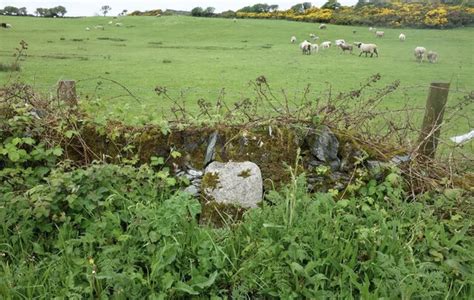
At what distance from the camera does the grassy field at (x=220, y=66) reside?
1247 centimetres

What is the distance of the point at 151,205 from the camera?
3684 mm

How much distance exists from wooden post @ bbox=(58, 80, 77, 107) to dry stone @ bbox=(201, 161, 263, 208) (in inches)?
70.2

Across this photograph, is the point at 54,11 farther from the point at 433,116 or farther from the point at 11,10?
the point at 433,116

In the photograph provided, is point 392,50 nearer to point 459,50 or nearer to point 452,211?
point 459,50

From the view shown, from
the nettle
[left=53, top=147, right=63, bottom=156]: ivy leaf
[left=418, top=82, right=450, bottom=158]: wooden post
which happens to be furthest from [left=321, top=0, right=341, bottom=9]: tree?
[left=53, top=147, right=63, bottom=156]: ivy leaf

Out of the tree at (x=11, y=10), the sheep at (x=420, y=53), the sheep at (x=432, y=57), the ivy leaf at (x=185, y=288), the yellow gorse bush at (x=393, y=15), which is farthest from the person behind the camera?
the tree at (x=11, y=10)

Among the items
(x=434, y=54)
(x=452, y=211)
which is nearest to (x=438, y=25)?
(x=434, y=54)

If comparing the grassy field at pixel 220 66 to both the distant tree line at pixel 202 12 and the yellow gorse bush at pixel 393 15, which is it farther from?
the distant tree line at pixel 202 12

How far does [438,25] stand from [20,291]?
52.0 m

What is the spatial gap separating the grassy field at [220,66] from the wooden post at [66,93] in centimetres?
36

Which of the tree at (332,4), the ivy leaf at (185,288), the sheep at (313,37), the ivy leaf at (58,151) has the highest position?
the tree at (332,4)

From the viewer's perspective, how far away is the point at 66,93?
188 inches

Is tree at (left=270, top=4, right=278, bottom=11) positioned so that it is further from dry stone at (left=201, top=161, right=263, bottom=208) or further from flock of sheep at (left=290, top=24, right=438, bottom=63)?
dry stone at (left=201, top=161, right=263, bottom=208)

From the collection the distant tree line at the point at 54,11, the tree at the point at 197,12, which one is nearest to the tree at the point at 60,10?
the distant tree line at the point at 54,11
